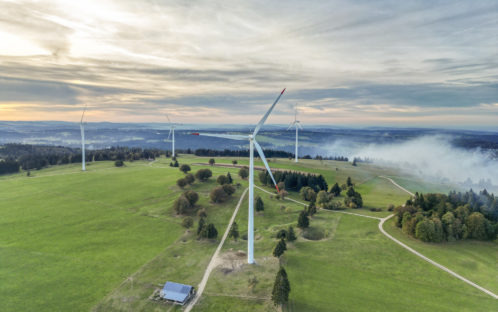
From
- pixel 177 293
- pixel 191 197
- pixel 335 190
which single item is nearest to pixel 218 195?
pixel 191 197

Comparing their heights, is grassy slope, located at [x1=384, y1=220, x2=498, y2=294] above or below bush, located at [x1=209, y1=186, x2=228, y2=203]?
below

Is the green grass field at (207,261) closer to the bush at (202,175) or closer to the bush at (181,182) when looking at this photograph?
the bush at (181,182)

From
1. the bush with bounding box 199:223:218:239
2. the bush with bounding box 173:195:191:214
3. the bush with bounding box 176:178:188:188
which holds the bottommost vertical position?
the bush with bounding box 199:223:218:239

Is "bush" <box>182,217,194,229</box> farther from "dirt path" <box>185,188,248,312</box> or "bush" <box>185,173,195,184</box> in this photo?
"bush" <box>185,173,195,184</box>

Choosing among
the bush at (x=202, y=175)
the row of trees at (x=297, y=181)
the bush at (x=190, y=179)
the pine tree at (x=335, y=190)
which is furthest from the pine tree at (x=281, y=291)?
the pine tree at (x=335, y=190)

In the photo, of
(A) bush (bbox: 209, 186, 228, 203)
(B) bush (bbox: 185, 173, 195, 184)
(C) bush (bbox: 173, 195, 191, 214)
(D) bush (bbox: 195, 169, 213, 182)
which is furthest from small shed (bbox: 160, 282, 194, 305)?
(D) bush (bbox: 195, 169, 213, 182)
